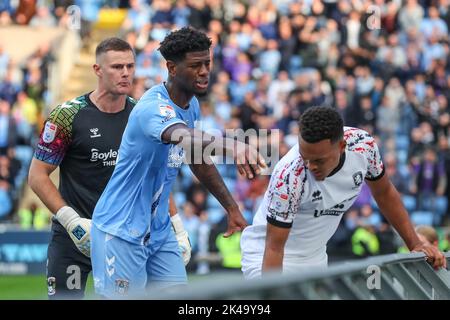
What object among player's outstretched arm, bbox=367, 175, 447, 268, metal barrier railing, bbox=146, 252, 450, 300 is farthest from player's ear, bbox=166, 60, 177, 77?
metal barrier railing, bbox=146, 252, 450, 300

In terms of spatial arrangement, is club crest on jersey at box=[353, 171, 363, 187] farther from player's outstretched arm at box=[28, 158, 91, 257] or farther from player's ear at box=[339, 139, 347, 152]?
player's outstretched arm at box=[28, 158, 91, 257]

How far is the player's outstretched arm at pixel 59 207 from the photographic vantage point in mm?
7426

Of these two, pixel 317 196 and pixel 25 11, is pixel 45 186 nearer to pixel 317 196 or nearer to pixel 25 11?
pixel 317 196

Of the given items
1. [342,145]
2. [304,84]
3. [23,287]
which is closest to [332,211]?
[342,145]

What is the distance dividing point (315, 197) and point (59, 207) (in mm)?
1922

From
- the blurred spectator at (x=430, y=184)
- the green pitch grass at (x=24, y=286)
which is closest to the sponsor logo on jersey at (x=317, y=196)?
the green pitch grass at (x=24, y=286)

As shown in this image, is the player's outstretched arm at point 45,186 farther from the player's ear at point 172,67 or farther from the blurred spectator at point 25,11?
the blurred spectator at point 25,11

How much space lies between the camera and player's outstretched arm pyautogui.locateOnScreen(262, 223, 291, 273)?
6512 mm

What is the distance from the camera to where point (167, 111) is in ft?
21.0

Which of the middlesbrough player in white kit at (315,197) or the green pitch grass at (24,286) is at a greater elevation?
the middlesbrough player in white kit at (315,197)

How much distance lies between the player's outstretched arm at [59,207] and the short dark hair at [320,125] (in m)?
1.89

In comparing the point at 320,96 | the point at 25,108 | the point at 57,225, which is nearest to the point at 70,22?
the point at 25,108

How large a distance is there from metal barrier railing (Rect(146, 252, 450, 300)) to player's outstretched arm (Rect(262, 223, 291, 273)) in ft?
2.48

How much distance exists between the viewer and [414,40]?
23.7 m
